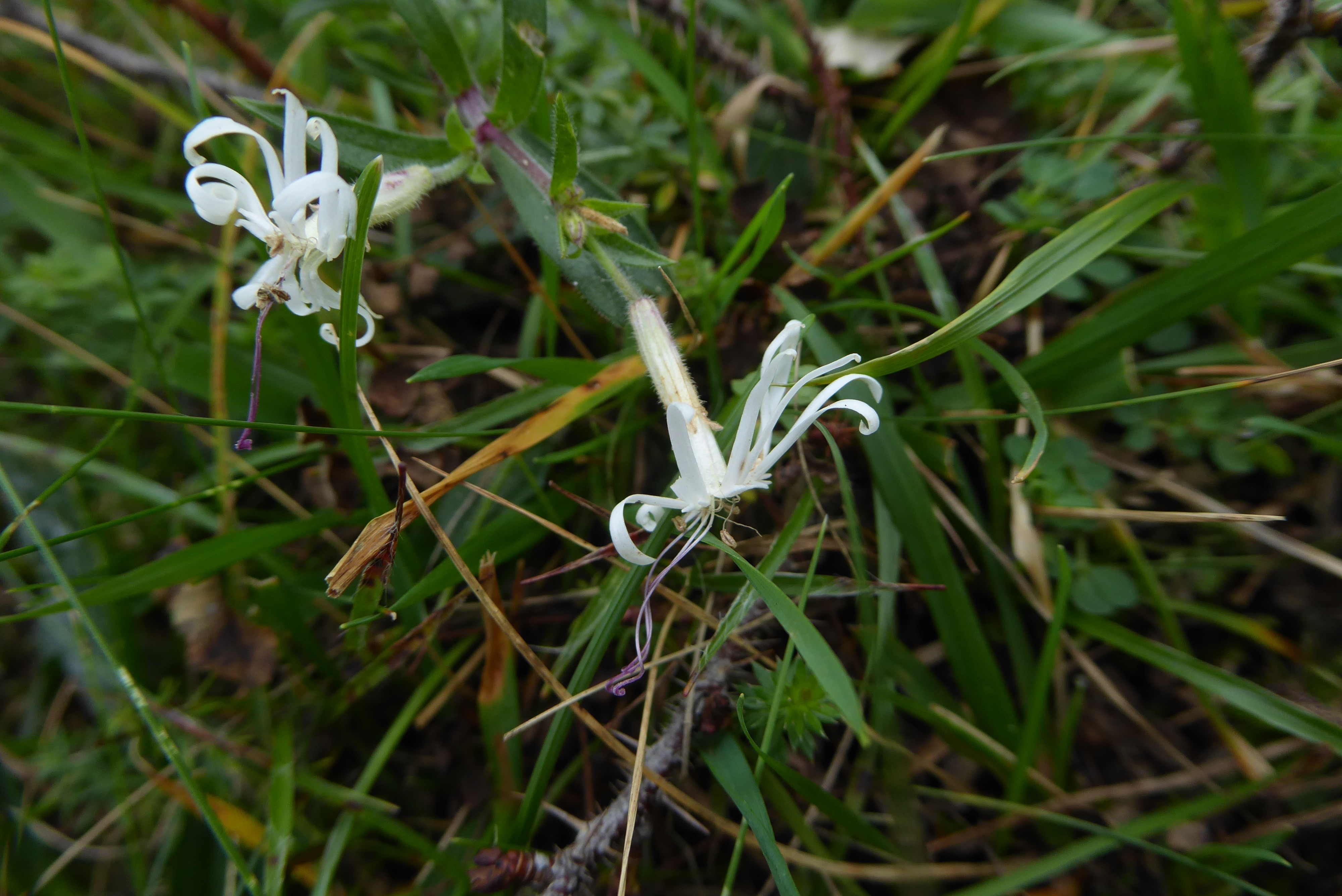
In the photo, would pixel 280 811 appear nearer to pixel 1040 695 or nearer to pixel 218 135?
pixel 218 135

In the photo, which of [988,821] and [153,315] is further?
[153,315]

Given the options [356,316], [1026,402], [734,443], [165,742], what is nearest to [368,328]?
[356,316]

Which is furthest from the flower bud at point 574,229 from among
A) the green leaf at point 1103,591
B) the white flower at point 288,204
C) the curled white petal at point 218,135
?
the green leaf at point 1103,591

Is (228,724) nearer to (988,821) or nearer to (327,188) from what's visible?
(327,188)

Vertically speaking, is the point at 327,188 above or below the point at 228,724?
above

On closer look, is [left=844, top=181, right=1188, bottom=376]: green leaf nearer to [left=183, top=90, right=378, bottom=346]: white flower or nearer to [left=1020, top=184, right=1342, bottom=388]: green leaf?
→ [left=1020, top=184, right=1342, bottom=388]: green leaf

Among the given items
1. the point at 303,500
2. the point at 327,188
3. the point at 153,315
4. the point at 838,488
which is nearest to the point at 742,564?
the point at 838,488

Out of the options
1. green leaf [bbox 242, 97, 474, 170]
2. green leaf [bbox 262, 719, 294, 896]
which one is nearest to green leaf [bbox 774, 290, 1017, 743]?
green leaf [bbox 242, 97, 474, 170]
